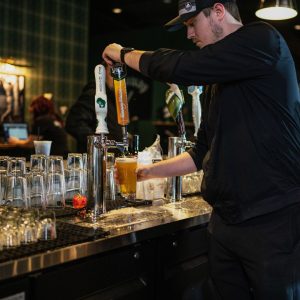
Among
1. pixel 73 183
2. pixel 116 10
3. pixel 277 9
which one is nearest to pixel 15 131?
pixel 277 9

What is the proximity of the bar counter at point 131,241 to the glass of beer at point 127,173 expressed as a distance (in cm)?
12

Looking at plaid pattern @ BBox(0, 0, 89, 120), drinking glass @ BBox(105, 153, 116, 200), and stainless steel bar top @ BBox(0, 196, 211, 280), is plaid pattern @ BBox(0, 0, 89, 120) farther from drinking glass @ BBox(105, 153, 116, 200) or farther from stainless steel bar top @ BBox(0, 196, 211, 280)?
stainless steel bar top @ BBox(0, 196, 211, 280)

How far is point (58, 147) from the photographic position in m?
5.20

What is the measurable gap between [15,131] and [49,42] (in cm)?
260

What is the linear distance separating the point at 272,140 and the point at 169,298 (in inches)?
31.5

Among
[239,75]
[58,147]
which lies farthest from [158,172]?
[58,147]

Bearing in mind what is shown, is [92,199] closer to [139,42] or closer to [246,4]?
[246,4]

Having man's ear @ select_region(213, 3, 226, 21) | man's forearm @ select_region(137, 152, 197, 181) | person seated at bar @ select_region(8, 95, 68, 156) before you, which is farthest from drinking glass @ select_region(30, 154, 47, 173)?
person seated at bar @ select_region(8, 95, 68, 156)

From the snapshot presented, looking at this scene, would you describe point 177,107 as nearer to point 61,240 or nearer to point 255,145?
point 255,145

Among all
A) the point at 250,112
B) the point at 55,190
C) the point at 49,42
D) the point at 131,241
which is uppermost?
the point at 49,42

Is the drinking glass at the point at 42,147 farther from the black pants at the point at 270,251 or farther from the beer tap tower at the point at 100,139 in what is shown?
the black pants at the point at 270,251

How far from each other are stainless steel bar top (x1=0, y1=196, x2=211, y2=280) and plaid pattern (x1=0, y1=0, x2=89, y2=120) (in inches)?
261

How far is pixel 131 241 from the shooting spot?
1.79 metres

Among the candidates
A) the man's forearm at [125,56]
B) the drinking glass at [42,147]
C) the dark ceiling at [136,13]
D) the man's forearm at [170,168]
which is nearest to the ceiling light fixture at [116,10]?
the dark ceiling at [136,13]
